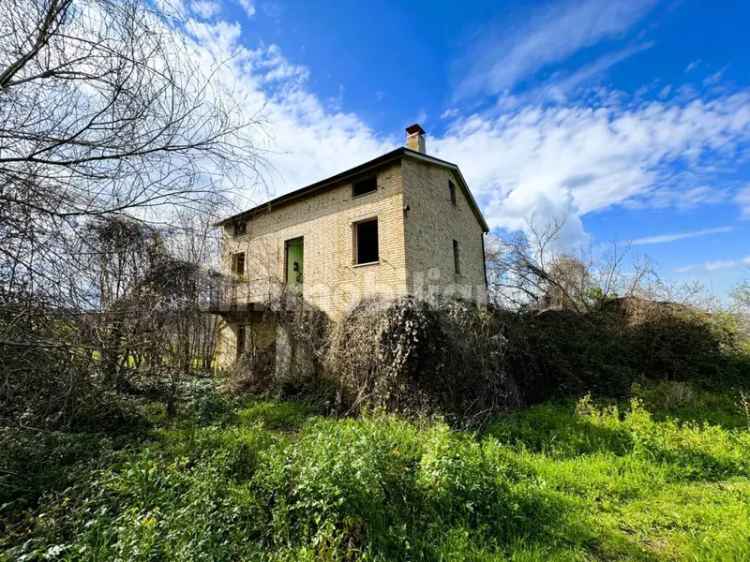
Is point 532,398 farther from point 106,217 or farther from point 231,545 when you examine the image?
point 106,217

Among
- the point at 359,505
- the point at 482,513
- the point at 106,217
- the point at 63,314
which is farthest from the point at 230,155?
the point at 482,513

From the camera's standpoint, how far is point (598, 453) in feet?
16.3

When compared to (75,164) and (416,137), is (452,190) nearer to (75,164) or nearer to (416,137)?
(416,137)

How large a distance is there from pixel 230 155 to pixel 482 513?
14.1ft

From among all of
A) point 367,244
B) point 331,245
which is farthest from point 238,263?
point 367,244

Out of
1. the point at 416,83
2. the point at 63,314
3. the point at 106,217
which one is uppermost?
the point at 416,83

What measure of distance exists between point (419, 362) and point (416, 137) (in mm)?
8997

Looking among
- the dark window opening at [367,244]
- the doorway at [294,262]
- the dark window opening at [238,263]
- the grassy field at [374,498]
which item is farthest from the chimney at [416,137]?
the grassy field at [374,498]

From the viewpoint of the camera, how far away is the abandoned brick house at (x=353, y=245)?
31.5 feet

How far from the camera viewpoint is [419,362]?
6832 millimetres

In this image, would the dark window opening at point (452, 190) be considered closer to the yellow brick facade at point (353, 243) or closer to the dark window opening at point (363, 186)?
the yellow brick facade at point (353, 243)

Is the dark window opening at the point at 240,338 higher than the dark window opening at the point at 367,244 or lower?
lower

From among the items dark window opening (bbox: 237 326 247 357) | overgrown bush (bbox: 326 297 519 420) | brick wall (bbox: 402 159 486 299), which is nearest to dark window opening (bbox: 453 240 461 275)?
brick wall (bbox: 402 159 486 299)

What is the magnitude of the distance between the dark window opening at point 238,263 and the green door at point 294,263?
6.93ft
